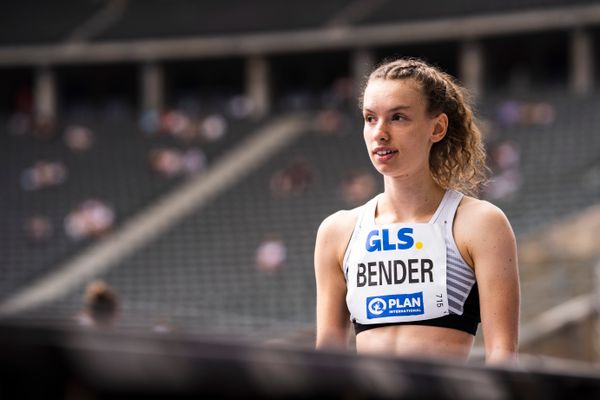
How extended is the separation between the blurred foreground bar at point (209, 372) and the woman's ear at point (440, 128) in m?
1.84

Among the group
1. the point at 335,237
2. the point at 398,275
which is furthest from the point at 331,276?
the point at 398,275

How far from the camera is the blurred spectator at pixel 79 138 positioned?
3033 centimetres

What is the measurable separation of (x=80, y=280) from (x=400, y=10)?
15.1m

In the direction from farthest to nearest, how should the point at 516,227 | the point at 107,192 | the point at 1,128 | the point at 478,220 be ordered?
the point at 1,128 → the point at 107,192 → the point at 516,227 → the point at 478,220

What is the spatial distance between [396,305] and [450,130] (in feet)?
1.74

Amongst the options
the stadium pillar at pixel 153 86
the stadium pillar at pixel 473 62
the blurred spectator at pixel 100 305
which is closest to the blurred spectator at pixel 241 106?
the stadium pillar at pixel 153 86

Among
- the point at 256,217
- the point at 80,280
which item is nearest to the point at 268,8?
the point at 256,217

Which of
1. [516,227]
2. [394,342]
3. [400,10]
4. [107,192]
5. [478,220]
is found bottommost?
[394,342]

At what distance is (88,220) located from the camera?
25.6 m

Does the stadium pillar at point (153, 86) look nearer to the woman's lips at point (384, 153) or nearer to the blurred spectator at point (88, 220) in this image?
the blurred spectator at point (88, 220)

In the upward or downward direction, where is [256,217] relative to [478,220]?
upward

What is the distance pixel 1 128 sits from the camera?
106 ft

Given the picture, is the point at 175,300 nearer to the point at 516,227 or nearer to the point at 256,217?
the point at 256,217

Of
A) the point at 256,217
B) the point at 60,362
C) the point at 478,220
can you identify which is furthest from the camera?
the point at 256,217
